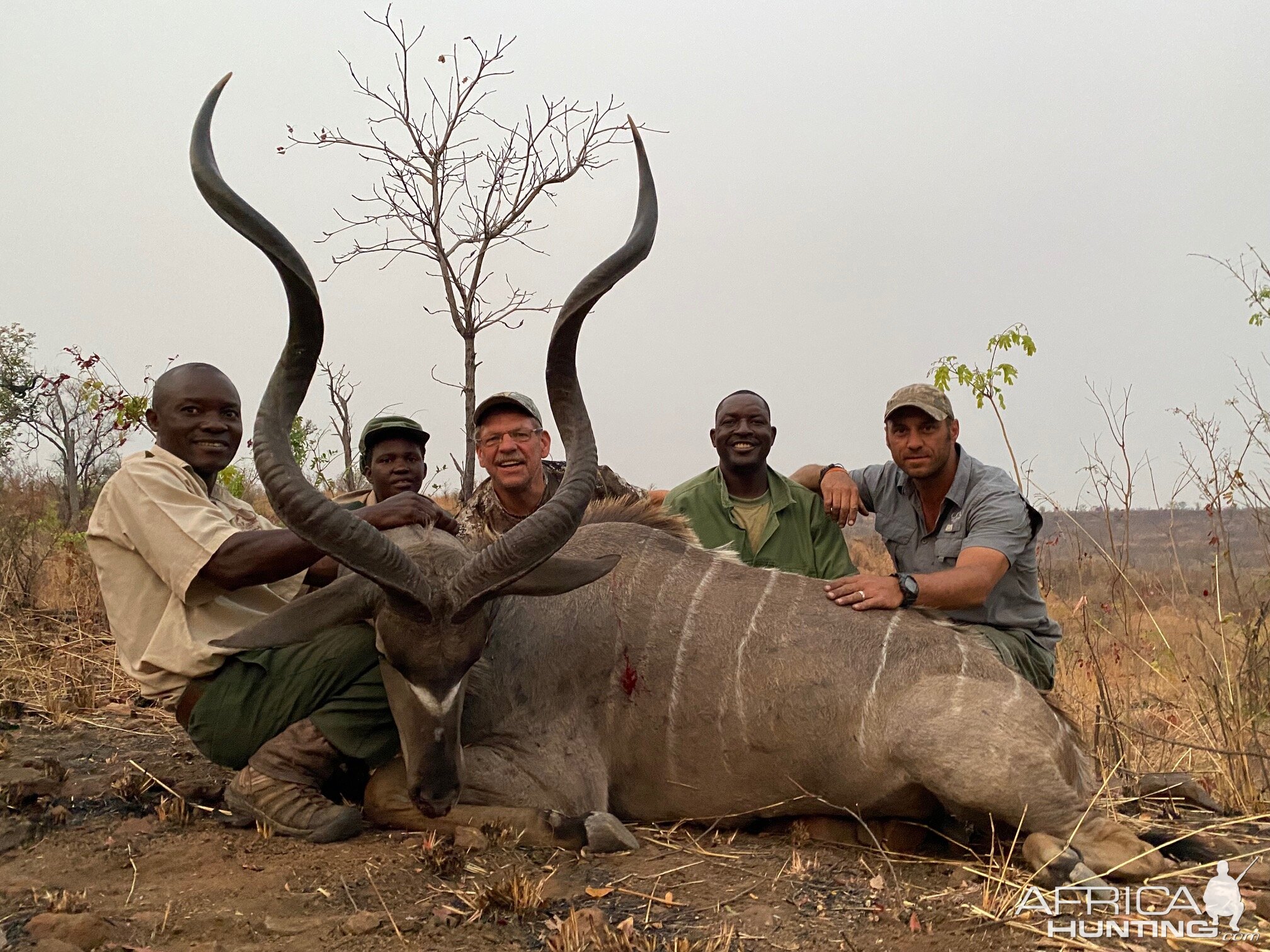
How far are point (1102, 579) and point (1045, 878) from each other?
14711 mm

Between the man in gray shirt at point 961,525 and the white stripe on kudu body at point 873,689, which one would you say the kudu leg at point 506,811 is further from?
the man in gray shirt at point 961,525

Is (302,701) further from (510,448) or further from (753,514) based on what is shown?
(753,514)

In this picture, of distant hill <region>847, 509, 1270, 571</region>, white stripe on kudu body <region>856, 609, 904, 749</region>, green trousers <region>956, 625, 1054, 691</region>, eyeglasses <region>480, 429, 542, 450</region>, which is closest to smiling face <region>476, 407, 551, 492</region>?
eyeglasses <region>480, 429, 542, 450</region>

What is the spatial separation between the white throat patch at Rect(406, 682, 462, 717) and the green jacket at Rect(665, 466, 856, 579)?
184 cm

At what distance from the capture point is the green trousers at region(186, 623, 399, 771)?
137 inches

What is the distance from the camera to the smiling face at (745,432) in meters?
5.14

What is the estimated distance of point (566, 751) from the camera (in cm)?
357

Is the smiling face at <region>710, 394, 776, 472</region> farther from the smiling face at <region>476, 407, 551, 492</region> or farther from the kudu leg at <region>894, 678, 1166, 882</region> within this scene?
the kudu leg at <region>894, 678, 1166, 882</region>

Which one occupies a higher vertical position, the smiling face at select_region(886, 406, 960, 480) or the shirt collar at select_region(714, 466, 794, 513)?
the smiling face at select_region(886, 406, 960, 480)

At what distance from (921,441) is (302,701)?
2.68m

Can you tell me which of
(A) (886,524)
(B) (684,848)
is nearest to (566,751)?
(B) (684,848)

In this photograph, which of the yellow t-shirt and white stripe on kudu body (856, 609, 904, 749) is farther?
the yellow t-shirt

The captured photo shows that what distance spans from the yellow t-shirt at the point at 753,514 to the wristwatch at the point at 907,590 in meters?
1.30

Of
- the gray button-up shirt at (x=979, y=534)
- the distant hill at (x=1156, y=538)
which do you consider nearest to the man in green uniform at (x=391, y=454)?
the gray button-up shirt at (x=979, y=534)
